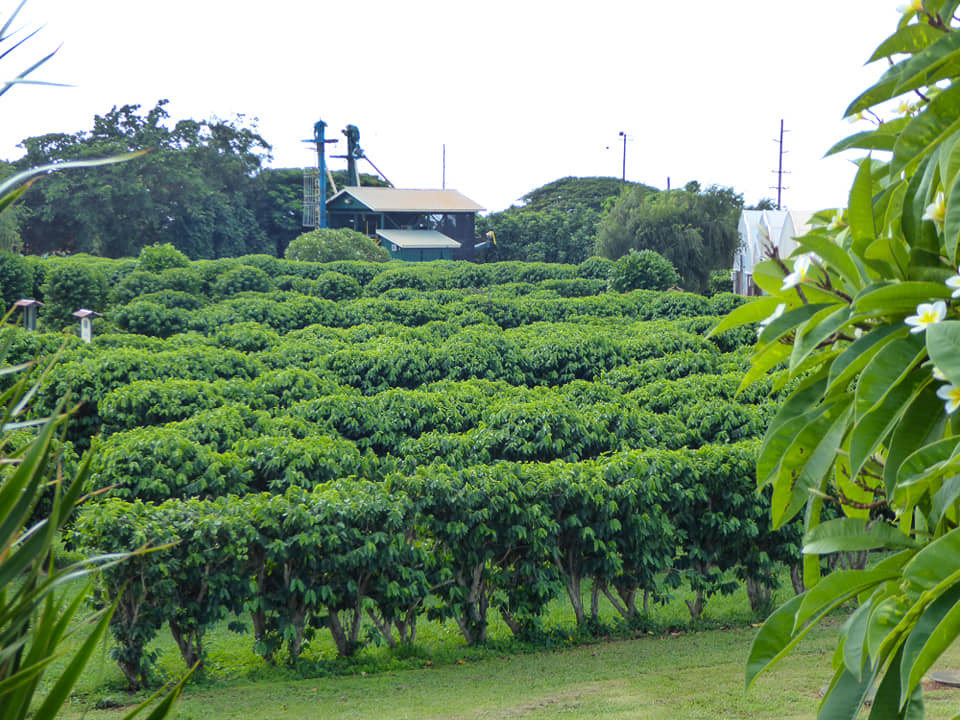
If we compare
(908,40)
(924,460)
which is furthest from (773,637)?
(908,40)

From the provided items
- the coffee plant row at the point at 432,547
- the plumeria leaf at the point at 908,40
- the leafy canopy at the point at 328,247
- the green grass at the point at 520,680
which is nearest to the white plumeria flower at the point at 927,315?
the plumeria leaf at the point at 908,40

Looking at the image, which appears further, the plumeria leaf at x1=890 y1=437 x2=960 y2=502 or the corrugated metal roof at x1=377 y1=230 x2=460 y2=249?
the corrugated metal roof at x1=377 y1=230 x2=460 y2=249

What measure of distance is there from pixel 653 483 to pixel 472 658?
1.89 meters

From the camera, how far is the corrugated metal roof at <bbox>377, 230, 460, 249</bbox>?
42250 mm

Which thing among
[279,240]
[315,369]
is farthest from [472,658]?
[279,240]

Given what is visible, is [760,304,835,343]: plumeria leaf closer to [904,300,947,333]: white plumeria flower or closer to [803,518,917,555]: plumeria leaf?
[904,300,947,333]: white plumeria flower

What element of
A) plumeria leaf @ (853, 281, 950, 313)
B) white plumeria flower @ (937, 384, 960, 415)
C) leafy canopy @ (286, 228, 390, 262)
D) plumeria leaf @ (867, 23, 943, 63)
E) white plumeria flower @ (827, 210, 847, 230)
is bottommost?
white plumeria flower @ (937, 384, 960, 415)

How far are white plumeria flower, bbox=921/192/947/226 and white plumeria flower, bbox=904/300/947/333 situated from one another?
178 mm

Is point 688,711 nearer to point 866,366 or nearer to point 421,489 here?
point 421,489

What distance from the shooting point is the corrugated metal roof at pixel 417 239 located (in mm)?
42250

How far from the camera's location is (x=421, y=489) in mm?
6461

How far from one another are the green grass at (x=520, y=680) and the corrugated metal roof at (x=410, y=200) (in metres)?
38.4

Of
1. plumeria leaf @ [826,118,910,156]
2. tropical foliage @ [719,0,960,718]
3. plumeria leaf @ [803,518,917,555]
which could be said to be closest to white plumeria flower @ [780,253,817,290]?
tropical foliage @ [719,0,960,718]

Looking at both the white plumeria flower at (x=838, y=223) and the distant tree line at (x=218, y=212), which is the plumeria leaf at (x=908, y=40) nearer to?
the white plumeria flower at (x=838, y=223)
